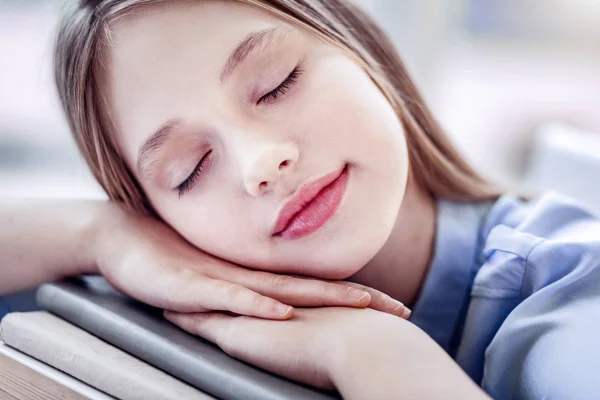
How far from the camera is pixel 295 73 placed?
0.62m

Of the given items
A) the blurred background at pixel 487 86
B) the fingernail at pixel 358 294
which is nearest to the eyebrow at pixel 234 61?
the fingernail at pixel 358 294

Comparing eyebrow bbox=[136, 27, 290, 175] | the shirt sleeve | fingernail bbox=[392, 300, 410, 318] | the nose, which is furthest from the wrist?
the shirt sleeve

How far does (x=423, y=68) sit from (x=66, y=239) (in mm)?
1171

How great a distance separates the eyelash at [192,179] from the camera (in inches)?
23.9

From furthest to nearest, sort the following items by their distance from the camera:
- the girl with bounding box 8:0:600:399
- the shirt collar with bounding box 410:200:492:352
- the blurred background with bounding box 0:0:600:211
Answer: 1. the blurred background with bounding box 0:0:600:211
2. the shirt collar with bounding box 410:200:492:352
3. the girl with bounding box 8:0:600:399

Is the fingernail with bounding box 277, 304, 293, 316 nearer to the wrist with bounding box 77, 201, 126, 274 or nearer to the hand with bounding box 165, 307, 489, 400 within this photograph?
the hand with bounding box 165, 307, 489, 400

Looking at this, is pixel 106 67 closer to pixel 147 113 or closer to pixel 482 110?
pixel 147 113

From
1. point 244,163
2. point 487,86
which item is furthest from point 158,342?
point 487,86

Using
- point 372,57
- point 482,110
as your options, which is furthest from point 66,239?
point 482,110

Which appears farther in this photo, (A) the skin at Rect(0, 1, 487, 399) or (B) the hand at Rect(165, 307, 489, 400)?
(A) the skin at Rect(0, 1, 487, 399)

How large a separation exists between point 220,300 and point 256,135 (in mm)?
154

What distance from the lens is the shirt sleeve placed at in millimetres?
514

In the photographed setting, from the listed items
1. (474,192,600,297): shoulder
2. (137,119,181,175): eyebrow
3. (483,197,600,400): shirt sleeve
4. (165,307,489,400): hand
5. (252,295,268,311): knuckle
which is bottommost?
(483,197,600,400): shirt sleeve

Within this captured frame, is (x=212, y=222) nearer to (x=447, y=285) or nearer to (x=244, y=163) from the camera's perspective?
(x=244, y=163)
